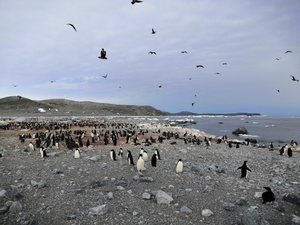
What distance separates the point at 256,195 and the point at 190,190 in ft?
6.60

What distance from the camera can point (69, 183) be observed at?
705 centimetres

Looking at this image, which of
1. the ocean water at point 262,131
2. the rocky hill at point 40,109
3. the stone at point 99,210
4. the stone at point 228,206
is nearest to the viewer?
the stone at point 99,210

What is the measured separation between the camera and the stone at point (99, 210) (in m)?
5.05

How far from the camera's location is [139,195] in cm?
614

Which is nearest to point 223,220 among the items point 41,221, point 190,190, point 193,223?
point 193,223

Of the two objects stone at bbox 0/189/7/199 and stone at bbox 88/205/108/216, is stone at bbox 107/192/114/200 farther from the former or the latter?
stone at bbox 0/189/7/199

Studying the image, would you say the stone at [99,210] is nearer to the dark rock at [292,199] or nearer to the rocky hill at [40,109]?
the dark rock at [292,199]

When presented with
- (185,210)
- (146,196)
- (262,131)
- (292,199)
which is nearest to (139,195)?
(146,196)

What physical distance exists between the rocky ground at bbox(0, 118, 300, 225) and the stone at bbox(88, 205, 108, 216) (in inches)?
1.0

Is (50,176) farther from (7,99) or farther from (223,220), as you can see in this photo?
(7,99)

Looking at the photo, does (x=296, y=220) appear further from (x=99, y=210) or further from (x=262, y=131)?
(x=262, y=131)

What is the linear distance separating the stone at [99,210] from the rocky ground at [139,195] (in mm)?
24

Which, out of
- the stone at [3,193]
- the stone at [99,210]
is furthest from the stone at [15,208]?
the stone at [99,210]

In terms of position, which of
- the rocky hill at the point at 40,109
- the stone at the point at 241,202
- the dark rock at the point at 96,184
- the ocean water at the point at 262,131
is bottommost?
the ocean water at the point at 262,131
